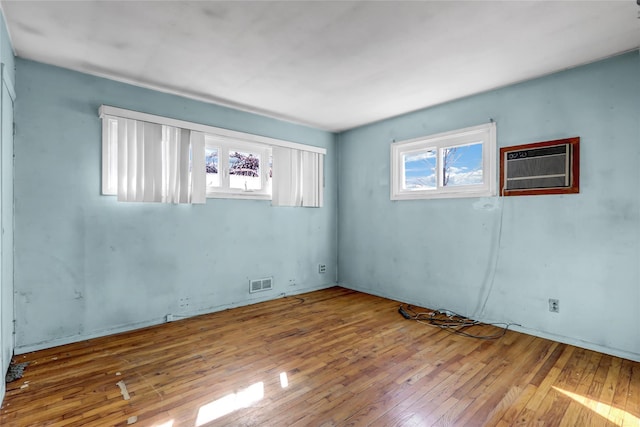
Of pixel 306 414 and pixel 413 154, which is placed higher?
pixel 413 154

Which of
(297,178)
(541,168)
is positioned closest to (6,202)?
(297,178)

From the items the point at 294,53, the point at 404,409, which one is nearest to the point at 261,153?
the point at 294,53

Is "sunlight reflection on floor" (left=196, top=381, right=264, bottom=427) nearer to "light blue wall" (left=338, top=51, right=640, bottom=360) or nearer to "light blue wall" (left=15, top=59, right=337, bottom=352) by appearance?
"light blue wall" (left=15, top=59, right=337, bottom=352)

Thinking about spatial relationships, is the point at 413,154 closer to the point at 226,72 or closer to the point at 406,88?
the point at 406,88

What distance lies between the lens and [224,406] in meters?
1.98

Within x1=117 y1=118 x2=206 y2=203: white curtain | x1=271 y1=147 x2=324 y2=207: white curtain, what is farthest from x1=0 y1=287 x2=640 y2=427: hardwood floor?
x1=271 y1=147 x2=324 y2=207: white curtain

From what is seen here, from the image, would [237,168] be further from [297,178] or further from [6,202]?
[6,202]

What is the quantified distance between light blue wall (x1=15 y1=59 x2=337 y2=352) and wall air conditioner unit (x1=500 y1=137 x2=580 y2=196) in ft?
9.87

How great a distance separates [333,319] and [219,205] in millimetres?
1937

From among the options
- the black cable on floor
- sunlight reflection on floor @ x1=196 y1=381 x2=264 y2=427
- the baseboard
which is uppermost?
the baseboard

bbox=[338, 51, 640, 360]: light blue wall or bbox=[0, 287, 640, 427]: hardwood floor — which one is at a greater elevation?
bbox=[338, 51, 640, 360]: light blue wall

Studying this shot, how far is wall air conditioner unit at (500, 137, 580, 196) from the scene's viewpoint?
9.51 feet

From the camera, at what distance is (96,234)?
3.06 metres

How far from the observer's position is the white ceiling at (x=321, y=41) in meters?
2.06
